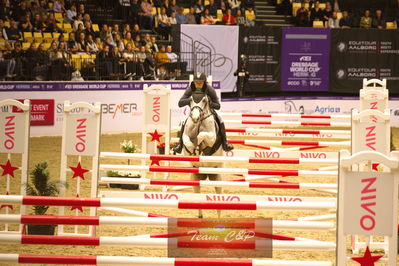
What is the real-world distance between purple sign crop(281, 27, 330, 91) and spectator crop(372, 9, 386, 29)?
2.44m

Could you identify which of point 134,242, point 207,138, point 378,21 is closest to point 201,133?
point 207,138

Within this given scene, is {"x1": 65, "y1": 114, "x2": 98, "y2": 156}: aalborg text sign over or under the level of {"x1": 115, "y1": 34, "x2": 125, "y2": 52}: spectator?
under

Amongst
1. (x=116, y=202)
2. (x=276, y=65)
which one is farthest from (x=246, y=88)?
(x=116, y=202)

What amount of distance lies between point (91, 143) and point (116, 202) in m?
2.79

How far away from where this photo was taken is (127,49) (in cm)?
2112

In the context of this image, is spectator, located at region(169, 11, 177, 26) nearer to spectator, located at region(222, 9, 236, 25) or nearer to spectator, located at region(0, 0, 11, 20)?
spectator, located at region(222, 9, 236, 25)

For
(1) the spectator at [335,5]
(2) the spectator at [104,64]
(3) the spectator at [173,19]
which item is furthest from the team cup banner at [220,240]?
(1) the spectator at [335,5]

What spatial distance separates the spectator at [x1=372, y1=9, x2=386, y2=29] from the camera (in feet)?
86.7

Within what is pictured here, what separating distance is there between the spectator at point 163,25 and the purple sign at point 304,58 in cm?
418

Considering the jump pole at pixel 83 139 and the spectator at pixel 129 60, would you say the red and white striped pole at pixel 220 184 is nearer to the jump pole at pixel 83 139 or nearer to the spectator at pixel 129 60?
the jump pole at pixel 83 139

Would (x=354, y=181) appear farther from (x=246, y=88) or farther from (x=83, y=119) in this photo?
(x=246, y=88)

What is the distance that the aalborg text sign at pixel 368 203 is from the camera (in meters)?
5.60

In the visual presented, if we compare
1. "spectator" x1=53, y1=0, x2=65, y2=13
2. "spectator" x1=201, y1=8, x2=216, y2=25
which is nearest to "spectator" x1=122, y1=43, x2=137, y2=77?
"spectator" x1=53, y1=0, x2=65, y2=13

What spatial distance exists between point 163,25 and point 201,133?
45.4 ft
